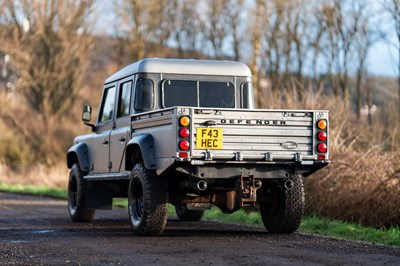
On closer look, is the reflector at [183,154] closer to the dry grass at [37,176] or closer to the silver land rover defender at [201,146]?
the silver land rover defender at [201,146]

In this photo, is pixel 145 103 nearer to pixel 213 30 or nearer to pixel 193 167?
pixel 193 167

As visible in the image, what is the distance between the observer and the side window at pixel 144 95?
14.8m

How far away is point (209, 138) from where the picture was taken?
12.6 m

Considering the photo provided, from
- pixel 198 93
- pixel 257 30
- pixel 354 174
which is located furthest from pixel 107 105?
pixel 257 30

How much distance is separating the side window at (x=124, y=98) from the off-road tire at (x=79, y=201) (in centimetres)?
188

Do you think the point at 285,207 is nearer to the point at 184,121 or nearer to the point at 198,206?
the point at 198,206

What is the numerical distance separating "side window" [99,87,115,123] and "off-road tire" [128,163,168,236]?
102 inches

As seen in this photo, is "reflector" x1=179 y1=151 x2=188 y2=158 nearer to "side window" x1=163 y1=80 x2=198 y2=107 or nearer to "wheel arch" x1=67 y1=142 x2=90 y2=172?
"side window" x1=163 y1=80 x2=198 y2=107

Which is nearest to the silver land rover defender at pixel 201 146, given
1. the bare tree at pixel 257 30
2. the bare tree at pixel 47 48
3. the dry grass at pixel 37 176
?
the dry grass at pixel 37 176

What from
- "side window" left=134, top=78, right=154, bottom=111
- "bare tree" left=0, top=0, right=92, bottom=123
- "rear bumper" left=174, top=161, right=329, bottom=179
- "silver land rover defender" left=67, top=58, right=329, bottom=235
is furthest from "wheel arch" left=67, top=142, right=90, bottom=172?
"bare tree" left=0, top=0, right=92, bottom=123

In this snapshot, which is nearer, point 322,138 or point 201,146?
point 201,146

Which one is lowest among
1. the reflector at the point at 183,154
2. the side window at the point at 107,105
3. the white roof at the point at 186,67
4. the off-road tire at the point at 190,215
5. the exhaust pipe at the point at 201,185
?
the off-road tire at the point at 190,215

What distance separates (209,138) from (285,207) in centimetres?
186

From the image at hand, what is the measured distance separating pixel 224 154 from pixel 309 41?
98.4 ft
